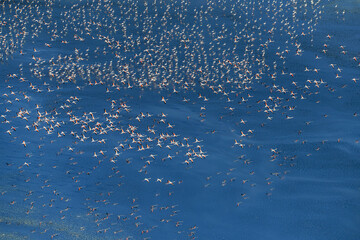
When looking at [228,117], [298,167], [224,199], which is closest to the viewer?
[224,199]

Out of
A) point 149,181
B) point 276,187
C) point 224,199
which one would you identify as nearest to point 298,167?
point 276,187

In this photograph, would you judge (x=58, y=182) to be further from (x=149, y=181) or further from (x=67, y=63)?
(x=67, y=63)

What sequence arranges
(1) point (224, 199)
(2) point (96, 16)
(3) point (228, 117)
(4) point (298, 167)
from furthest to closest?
(2) point (96, 16), (3) point (228, 117), (4) point (298, 167), (1) point (224, 199)

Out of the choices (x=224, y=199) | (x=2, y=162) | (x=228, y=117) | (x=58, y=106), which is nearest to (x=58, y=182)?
(x=2, y=162)

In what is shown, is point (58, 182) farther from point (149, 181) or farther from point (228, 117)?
point (228, 117)

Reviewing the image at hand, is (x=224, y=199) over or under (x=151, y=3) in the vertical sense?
under

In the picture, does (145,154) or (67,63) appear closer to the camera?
(145,154)

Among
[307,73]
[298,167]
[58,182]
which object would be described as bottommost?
[58,182]
